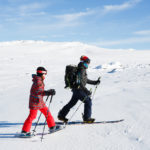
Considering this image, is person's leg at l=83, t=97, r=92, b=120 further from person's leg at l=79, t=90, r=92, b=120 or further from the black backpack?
the black backpack

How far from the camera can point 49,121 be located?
14.8 feet

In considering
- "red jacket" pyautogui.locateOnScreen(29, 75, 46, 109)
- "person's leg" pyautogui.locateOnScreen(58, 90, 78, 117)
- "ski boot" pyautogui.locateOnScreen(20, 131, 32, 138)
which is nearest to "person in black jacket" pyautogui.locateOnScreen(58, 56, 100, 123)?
"person's leg" pyautogui.locateOnScreen(58, 90, 78, 117)

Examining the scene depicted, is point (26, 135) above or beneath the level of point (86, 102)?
beneath

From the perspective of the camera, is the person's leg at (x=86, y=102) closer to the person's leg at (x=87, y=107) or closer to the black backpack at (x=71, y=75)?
the person's leg at (x=87, y=107)

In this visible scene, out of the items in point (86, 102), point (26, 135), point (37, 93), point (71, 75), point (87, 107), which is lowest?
point (26, 135)

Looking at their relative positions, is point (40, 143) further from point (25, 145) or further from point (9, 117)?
point (9, 117)

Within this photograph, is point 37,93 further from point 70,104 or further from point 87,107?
point 87,107

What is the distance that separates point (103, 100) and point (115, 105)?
0.80 meters

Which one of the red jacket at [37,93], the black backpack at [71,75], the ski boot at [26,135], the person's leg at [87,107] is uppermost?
the black backpack at [71,75]

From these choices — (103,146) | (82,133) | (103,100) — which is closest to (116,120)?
(82,133)

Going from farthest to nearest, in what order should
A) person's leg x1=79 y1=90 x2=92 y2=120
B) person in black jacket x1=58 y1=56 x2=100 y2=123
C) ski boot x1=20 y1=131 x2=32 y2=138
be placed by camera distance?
person's leg x1=79 y1=90 x2=92 y2=120, person in black jacket x1=58 y1=56 x2=100 y2=123, ski boot x1=20 y1=131 x2=32 y2=138

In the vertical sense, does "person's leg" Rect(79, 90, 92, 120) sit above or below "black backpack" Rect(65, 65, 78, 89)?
below

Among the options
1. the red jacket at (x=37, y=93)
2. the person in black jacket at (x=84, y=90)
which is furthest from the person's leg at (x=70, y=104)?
the red jacket at (x=37, y=93)

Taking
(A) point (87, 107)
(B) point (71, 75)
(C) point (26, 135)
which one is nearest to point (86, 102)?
(A) point (87, 107)
